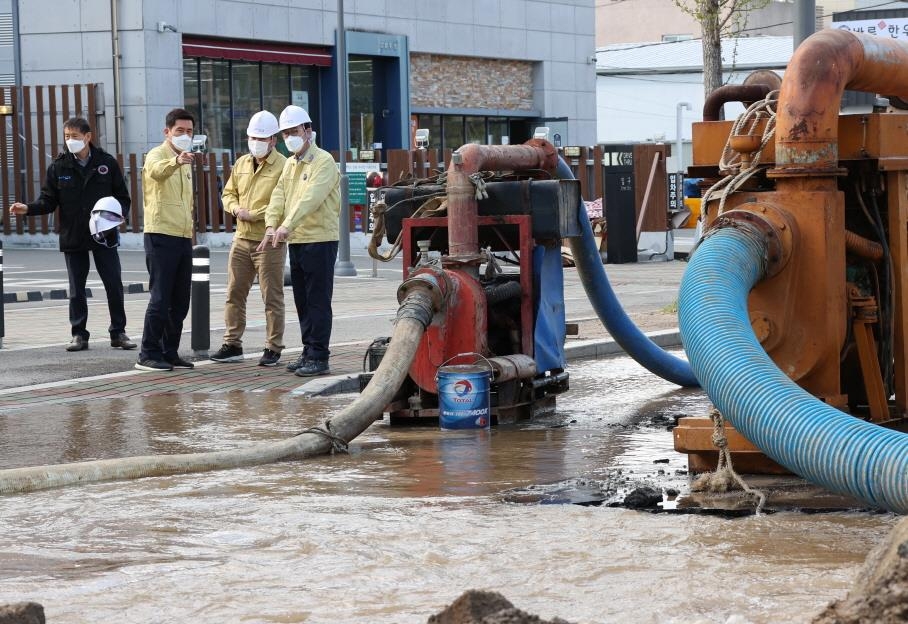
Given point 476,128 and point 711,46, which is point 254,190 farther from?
point 476,128

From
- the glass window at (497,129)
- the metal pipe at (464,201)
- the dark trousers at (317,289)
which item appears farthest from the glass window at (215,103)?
the metal pipe at (464,201)

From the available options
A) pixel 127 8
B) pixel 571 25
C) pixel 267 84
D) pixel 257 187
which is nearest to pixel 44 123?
pixel 127 8

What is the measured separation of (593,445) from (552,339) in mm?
1568

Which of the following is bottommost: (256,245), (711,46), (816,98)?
(256,245)

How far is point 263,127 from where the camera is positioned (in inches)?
438

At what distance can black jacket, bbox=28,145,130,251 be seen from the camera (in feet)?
40.0

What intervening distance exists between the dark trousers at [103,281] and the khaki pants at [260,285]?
4.31ft

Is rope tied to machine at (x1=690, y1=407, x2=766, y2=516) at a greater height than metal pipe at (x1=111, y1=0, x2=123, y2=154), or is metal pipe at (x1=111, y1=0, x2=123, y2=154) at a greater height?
metal pipe at (x1=111, y1=0, x2=123, y2=154)

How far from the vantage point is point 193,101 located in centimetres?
3247

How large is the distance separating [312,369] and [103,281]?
2581mm

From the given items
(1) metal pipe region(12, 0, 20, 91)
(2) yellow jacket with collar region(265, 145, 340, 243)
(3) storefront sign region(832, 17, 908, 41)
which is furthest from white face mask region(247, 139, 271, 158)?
(1) metal pipe region(12, 0, 20, 91)

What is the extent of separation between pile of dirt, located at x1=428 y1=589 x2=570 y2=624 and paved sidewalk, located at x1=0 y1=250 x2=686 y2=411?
6056mm

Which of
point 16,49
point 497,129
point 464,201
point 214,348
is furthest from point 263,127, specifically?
point 497,129

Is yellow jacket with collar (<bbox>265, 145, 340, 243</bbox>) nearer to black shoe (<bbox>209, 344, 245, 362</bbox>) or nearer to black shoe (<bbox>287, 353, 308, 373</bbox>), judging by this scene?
black shoe (<bbox>287, 353, 308, 373</bbox>)
